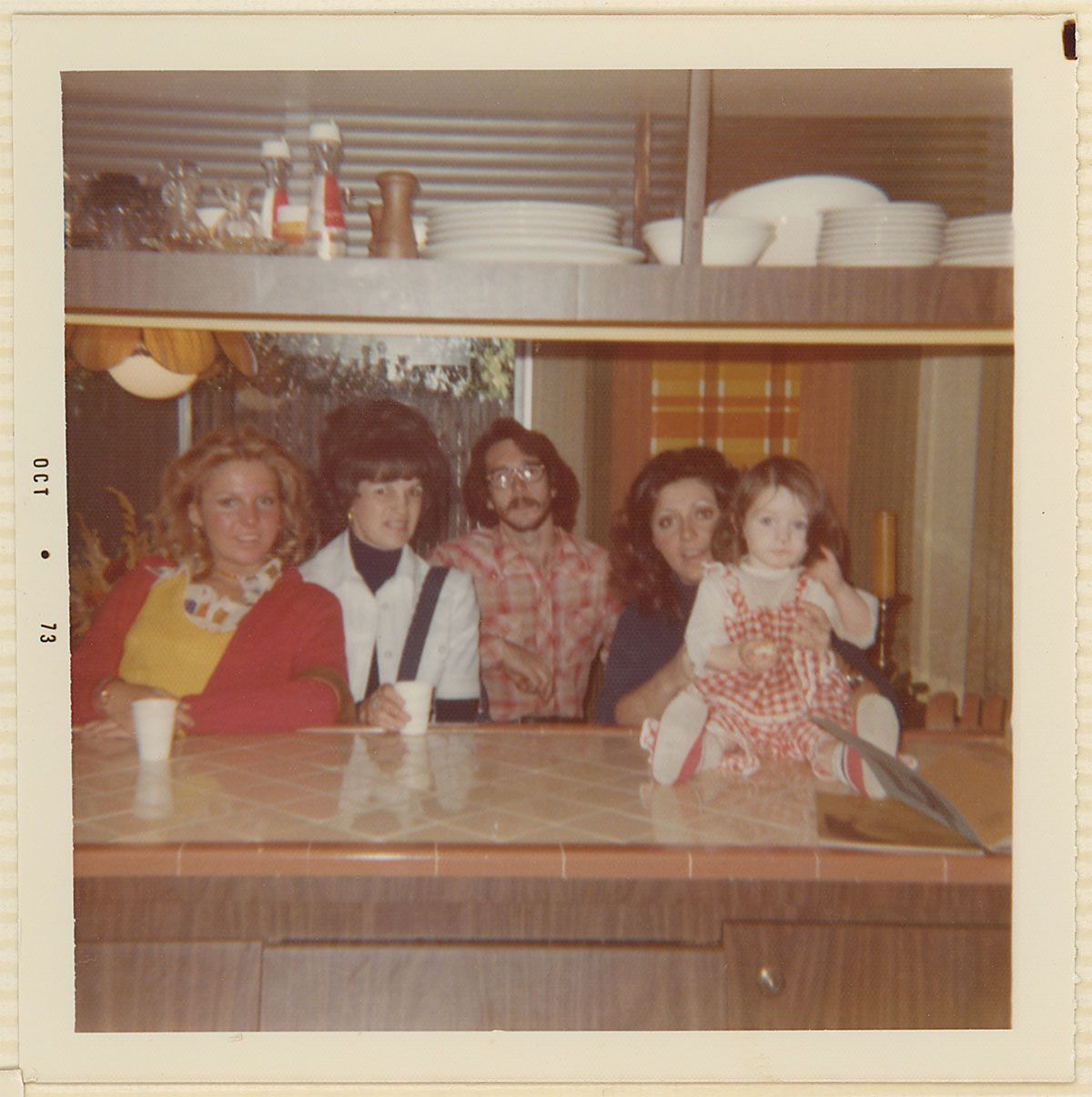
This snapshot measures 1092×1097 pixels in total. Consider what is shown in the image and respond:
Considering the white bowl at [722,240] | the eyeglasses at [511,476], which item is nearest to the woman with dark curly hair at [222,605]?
the eyeglasses at [511,476]

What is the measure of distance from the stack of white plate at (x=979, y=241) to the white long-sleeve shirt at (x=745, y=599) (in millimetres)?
600

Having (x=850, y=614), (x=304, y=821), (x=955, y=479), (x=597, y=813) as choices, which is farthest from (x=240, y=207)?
(x=955, y=479)

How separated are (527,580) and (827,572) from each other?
1.10 metres

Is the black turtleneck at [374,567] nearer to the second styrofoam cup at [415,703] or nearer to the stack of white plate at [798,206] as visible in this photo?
the second styrofoam cup at [415,703]

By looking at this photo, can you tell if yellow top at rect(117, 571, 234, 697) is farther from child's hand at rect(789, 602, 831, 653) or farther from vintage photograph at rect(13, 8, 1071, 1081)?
child's hand at rect(789, 602, 831, 653)

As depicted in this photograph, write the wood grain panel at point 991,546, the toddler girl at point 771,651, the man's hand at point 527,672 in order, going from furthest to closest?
the man's hand at point 527,672, the wood grain panel at point 991,546, the toddler girl at point 771,651

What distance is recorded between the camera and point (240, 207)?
3.76 ft

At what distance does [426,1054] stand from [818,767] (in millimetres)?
627

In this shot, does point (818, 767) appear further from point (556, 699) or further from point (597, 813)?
point (556, 699)

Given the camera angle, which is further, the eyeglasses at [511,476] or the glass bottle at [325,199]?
the eyeglasses at [511,476]

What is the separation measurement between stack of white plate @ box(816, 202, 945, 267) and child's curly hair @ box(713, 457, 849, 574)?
48 cm

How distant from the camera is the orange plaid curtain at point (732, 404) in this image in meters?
3.86

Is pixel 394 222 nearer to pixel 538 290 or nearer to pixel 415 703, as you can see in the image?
pixel 538 290

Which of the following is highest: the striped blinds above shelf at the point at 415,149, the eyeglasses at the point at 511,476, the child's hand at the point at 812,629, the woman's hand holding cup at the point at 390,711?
the striped blinds above shelf at the point at 415,149
